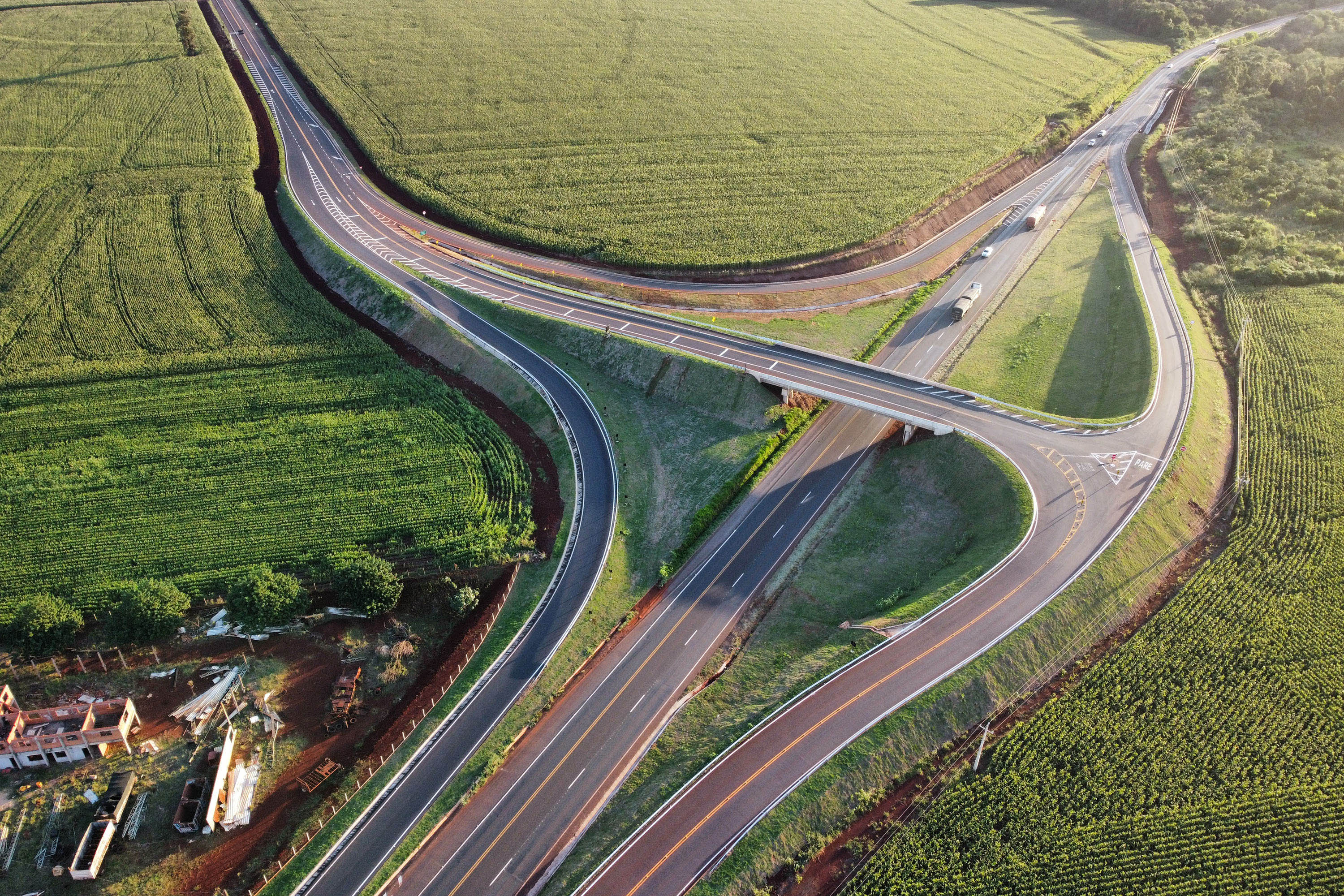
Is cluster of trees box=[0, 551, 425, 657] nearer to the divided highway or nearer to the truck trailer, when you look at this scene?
the truck trailer

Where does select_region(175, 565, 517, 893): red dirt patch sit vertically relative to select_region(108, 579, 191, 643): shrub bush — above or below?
below

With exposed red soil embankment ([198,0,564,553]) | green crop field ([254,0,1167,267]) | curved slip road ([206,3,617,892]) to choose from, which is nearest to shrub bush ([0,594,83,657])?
curved slip road ([206,3,617,892])

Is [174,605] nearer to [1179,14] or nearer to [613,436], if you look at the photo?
[613,436]

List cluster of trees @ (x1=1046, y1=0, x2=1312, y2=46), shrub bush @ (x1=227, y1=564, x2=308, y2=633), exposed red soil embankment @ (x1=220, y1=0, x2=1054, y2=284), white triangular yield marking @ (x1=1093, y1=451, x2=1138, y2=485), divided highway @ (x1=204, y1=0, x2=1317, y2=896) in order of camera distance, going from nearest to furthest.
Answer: divided highway @ (x1=204, y1=0, x2=1317, y2=896) → shrub bush @ (x1=227, y1=564, x2=308, y2=633) → white triangular yield marking @ (x1=1093, y1=451, x2=1138, y2=485) → exposed red soil embankment @ (x1=220, y1=0, x2=1054, y2=284) → cluster of trees @ (x1=1046, y1=0, x2=1312, y2=46)

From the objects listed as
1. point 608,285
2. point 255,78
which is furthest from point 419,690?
point 255,78

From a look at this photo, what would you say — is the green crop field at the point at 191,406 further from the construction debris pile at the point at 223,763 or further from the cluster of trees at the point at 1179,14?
the cluster of trees at the point at 1179,14

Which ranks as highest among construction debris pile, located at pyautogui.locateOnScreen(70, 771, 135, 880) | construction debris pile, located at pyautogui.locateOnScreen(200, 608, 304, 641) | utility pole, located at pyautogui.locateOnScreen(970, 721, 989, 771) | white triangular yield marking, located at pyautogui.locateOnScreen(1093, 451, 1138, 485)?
white triangular yield marking, located at pyautogui.locateOnScreen(1093, 451, 1138, 485)

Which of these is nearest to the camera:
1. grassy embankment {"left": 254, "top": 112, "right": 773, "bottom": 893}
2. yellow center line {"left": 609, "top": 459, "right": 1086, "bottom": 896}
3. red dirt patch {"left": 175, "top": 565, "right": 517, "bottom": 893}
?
yellow center line {"left": 609, "top": 459, "right": 1086, "bottom": 896}
